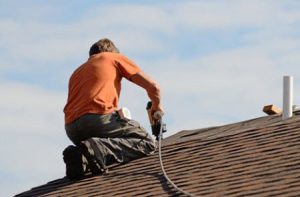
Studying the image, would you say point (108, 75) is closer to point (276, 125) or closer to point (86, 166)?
point (86, 166)

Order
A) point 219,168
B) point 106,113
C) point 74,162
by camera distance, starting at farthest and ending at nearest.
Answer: point 106,113
point 74,162
point 219,168

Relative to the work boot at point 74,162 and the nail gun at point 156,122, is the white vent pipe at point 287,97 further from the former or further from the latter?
the work boot at point 74,162

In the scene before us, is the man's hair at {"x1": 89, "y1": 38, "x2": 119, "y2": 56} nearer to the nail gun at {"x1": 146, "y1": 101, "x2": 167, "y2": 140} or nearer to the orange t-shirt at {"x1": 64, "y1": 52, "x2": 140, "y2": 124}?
the orange t-shirt at {"x1": 64, "y1": 52, "x2": 140, "y2": 124}

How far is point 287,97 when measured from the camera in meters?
9.63

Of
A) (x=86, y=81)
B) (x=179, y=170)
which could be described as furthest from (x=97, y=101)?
(x=179, y=170)

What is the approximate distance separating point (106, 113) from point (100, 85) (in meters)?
0.28

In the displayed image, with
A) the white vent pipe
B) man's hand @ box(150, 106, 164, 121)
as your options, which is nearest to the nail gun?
man's hand @ box(150, 106, 164, 121)

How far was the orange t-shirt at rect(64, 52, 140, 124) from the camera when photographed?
31.1ft

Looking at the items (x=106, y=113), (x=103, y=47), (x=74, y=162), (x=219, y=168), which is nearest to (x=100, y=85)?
(x=106, y=113)

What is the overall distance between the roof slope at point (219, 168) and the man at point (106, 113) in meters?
0.16

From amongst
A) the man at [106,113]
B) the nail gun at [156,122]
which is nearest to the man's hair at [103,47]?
the man at [106,113]

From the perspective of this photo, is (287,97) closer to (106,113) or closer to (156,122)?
(156,122)

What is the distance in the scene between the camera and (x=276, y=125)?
9172 mm

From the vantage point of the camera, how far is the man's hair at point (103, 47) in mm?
9836
